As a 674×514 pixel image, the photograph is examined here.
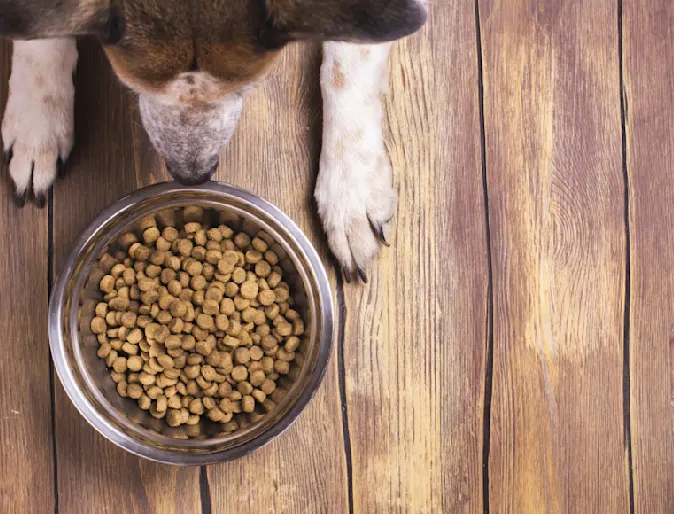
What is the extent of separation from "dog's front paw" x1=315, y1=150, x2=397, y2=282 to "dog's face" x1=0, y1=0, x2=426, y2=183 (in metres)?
0.37

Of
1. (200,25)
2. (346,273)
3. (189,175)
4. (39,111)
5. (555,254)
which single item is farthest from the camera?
(555,254)

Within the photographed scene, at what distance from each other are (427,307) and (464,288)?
3.8 inches

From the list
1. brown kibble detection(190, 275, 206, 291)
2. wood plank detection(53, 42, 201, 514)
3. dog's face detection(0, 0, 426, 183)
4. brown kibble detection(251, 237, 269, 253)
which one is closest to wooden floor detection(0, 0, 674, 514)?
wood plank detection(53, 42, 201, 514)

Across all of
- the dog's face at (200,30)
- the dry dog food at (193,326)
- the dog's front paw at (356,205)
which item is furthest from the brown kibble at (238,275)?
the dog's face at (200,30)

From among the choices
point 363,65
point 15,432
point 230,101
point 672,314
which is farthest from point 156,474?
point 672,314

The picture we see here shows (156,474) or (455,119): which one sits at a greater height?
(455,119)

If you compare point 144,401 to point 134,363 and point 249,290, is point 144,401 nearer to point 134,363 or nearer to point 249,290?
point 134,363

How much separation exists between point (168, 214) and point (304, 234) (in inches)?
11.3

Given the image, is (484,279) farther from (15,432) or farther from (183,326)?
(15,432)

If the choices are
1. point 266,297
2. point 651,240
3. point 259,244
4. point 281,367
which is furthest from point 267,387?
point 651,240

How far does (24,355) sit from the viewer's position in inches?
57.5

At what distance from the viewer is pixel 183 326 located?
1.36 metres

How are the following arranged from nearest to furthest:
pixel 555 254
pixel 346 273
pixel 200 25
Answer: pixel 200 25 < pixel 346 273 < pixel 555 254

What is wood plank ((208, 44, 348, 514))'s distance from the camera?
150 centimetres
